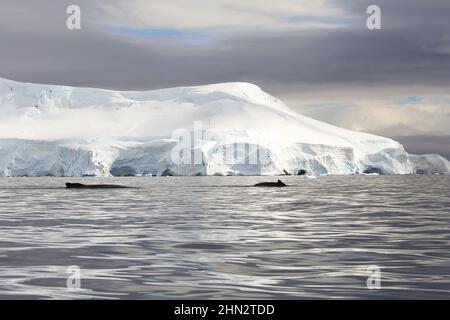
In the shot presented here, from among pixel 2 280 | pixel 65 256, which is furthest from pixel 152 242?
pixel 2 280

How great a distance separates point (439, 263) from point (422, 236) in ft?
19.6

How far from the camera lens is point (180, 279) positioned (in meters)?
12.9

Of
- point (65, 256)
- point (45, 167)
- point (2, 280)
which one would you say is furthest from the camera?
point (45, 167)

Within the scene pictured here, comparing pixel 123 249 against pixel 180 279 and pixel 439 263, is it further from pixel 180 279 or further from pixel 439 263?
pixel 439 263

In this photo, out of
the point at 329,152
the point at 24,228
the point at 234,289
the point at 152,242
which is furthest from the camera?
the point at 329,152

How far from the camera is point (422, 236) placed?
20.8 metres

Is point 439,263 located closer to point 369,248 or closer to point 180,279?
point 369,248

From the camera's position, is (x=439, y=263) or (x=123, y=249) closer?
(x=439, y=263)

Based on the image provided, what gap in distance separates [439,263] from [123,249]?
298 inches

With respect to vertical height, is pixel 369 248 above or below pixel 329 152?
below

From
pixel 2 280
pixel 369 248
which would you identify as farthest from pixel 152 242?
pixel 2 280
